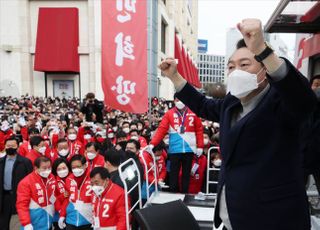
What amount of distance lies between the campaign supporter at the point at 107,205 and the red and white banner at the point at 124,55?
1.71 meters

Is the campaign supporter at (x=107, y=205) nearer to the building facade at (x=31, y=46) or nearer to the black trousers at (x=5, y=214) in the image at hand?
the black trousers at (x=5, y=214)

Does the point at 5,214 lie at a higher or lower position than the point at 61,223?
lower

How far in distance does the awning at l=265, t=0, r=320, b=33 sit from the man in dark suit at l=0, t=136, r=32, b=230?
415 cm

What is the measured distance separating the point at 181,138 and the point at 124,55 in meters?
1.64

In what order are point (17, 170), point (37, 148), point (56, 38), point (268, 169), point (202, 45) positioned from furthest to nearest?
1. point (202, 45)
2. point (56, 38)
3. point (37, 148)
4. point (17, 170)
5. point (268, 169)

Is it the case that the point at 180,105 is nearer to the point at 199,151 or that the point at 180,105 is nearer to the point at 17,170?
the point at 199,151

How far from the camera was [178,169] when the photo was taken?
4.91 m

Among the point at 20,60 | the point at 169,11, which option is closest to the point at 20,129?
the point at 20,60

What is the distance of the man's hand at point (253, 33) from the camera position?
1112mm

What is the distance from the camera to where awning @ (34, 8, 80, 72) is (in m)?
21.1

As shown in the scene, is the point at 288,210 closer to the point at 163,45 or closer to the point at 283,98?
the point at 283,98

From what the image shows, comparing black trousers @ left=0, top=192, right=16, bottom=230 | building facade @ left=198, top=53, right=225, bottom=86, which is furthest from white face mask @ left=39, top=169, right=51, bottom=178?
building facade @ left=198, top=53, right=225, bottom=86

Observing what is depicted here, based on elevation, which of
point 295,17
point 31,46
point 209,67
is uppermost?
point 209,67

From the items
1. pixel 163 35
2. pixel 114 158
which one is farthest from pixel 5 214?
pixel 163 35
